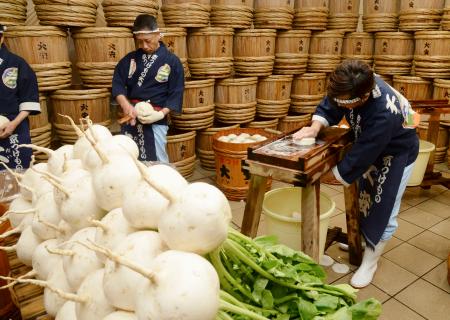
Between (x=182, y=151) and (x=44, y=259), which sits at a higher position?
(x=44, y=259)

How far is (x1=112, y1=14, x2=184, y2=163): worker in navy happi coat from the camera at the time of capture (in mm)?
4176

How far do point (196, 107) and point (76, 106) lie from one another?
5.40 ft

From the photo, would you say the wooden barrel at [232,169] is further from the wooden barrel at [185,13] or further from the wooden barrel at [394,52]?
the wooden barrel at [394,52]

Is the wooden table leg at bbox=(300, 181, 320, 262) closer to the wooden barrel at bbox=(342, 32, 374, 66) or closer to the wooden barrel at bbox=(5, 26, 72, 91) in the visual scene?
the wooden barrel at bbox=(5, 26, 72, 91)

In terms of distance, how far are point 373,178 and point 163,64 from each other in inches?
104

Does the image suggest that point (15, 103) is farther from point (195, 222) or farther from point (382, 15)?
point (382, 15)

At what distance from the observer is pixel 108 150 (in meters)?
1.56

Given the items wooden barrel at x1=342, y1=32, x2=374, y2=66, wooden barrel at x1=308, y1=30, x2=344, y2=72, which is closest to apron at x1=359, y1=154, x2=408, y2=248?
wooden barrel at x1=308, y1=30, x2=344, y2=72

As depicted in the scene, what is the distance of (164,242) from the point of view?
1113 mm

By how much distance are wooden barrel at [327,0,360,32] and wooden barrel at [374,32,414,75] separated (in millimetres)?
547

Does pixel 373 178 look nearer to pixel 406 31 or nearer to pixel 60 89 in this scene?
pixel 60 89

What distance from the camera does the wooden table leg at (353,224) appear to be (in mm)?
3072

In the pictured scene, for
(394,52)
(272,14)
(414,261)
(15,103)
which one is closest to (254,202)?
(414,261)

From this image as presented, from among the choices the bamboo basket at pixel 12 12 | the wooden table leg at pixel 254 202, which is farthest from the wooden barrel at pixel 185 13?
the wooden table leg at pixel 254 202
